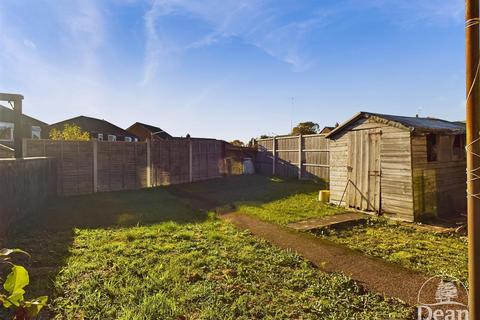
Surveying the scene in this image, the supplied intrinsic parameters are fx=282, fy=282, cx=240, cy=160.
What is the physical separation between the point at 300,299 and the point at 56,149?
13013 mm

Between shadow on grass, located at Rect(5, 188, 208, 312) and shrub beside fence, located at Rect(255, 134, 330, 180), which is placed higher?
shrub beside fence, located at Rect(255, 134, 330, 180)

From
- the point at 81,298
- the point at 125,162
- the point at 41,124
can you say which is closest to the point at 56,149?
the point at 125,162

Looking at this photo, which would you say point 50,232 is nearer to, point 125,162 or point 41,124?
point 125,162

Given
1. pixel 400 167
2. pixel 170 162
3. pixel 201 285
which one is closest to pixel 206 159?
pixel 170 162

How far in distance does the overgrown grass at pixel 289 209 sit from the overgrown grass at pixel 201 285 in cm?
290

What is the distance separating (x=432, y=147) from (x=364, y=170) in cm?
236

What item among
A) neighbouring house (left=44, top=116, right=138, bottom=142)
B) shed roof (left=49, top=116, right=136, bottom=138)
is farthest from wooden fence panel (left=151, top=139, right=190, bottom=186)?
shed roof (left=49, top=116, right=136, bottom=138)

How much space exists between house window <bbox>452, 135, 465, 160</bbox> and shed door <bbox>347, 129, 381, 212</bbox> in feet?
10.5

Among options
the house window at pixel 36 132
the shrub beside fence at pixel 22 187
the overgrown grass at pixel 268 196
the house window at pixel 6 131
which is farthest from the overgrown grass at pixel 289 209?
the house window at pixel 36 132

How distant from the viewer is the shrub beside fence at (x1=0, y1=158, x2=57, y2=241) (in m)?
7.04

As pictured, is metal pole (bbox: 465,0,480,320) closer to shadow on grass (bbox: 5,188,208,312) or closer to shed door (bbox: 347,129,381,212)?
shadow on grass (bbox: 5,188,208,312)

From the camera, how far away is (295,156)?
19.0 metres

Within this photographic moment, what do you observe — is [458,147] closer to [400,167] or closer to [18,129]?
[400,167]

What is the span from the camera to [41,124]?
3366 cm
